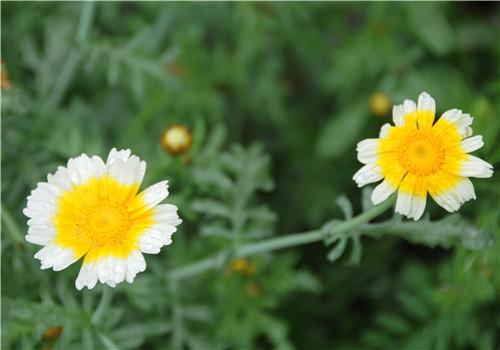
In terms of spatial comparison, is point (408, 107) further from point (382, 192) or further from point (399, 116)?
point (382, 192)

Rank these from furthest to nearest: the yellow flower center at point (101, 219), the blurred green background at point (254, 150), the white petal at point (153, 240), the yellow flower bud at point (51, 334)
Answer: the blurred green background at point (254, 150) < the yellow flower bud at point (51, 334) < the yellow flower center at point (101, 219) < the white petal at point (153, 240)

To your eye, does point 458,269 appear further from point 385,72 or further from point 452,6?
point 452,6

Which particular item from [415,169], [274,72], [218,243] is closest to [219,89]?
[274,72]

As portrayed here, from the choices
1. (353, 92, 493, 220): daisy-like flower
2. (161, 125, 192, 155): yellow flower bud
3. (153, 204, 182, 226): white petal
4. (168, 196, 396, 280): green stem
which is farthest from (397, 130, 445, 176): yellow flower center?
(161, 125, 192, 155): yellow flower bud

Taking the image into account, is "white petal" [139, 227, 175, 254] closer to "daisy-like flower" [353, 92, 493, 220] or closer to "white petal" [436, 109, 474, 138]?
"daisy-like flower" [353, 92, 493, 220]

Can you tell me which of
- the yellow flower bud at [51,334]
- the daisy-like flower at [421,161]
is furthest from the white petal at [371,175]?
the yellow flower bud at [51,334]

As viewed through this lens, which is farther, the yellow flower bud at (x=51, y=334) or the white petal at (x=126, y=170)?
the yellow flower bud at (x=51, y=334)

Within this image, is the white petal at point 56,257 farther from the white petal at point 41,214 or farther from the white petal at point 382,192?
the white petal at point 382,192
